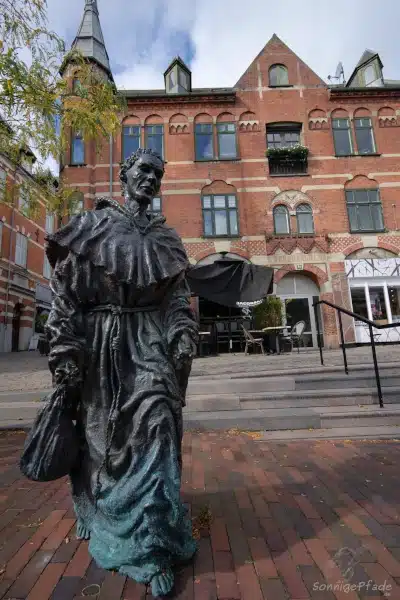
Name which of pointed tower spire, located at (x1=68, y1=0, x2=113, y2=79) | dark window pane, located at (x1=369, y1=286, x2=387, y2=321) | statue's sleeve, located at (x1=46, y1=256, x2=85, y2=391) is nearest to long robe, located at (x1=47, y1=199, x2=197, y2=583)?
statue's sleeve, located at (x1=46, y1=256, x2=85, y2=391)

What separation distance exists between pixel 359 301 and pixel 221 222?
22.4ft

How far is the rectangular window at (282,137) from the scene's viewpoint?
17.1 metres

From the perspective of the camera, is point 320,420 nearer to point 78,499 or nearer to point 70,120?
point 78,499

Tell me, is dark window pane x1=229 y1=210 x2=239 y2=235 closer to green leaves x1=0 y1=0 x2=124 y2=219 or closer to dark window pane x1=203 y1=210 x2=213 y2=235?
dark window pane x1=203 y1=210 x2=213 y2=235

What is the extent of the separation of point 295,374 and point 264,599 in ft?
14.3

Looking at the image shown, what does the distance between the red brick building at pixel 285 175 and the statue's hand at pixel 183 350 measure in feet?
45.5

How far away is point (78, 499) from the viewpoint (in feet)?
6.75

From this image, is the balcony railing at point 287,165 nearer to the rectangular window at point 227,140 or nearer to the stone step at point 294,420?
the rectangular window at point 227,140

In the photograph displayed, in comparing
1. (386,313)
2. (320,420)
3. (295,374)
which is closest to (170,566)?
(320,420)

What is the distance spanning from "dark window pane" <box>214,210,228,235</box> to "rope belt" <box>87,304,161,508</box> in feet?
47.4

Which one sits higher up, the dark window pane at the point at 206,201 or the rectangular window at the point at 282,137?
the rectangular window at the point at 282,137

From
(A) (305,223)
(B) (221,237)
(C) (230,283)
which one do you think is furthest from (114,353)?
(A) (305,223)

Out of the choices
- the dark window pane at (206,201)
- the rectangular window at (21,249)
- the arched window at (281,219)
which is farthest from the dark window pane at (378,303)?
the rectangular window at (21,249)

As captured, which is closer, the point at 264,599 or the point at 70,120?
the point at 264,599
